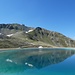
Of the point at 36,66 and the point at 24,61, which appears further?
the point at 24,61

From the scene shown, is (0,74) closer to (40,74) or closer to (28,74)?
(28,74)

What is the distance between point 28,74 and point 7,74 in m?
6.11

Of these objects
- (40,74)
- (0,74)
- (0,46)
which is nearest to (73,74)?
(40,74)

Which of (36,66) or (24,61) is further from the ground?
(24,61)

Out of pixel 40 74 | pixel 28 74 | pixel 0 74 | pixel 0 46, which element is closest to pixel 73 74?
pixel 40 74

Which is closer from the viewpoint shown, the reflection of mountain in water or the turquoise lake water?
the turquoise lake water

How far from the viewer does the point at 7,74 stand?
143ft

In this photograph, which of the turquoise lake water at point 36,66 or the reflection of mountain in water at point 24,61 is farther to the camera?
the reflection of mountain in water at point 24,61

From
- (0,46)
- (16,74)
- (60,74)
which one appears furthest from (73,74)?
(0,46)

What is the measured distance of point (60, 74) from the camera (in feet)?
143

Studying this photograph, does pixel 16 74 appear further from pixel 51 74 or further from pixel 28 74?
pixel 51 74

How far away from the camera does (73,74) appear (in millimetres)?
43719

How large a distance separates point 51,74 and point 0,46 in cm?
14934

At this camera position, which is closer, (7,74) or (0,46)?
(7,74)
